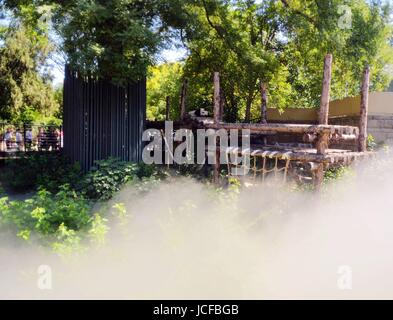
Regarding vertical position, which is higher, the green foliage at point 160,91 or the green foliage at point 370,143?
the green foliage at point 160,91

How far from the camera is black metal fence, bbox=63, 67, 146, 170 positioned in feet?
35.3

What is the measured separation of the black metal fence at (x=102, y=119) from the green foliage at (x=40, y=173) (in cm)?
42

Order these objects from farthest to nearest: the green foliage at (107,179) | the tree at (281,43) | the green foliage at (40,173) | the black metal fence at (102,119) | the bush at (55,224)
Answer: the tree at (281,43) → the black metal fence at (102,119) → the green foliage at (40,173) → the green foliage at (107,179) → the bush at (55,224)

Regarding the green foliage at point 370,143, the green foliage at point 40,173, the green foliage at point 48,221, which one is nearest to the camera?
the green foliage at point 48,221

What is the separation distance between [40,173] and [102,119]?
86.9 inches

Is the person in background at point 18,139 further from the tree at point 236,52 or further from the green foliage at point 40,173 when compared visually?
the tree at point 236,52

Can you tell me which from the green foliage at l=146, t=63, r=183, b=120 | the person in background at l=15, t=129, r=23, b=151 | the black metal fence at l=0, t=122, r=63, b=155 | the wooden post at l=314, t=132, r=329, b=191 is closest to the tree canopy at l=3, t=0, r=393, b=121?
the green foliage at l=146, t=63, r=183, b=120

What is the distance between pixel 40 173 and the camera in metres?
10.7

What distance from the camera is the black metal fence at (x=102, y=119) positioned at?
10750mm

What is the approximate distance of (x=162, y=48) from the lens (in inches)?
393

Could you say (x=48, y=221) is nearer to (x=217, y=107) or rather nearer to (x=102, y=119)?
(x=217, y=107)

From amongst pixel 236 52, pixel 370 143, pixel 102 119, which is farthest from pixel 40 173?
pixel 370 143

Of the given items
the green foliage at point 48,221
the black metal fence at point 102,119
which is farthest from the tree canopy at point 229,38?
the green foliage at point 48,221

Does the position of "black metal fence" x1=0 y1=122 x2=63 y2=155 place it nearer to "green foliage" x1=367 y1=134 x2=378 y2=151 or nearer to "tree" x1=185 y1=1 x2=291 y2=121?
"tree" x1=185 y1=1 x2=291 y2=121
